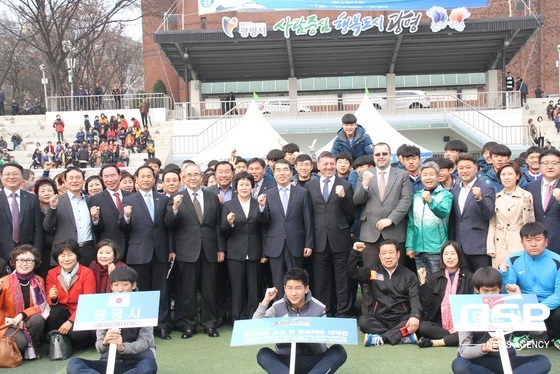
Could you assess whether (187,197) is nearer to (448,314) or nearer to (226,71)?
(448,314)

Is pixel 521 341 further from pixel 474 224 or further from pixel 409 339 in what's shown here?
pixel 474 224

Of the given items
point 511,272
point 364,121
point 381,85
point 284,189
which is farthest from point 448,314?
point 381,85

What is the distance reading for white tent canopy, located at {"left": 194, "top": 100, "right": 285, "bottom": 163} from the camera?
15.5 metres

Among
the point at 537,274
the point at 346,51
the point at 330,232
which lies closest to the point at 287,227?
the point at 330,232

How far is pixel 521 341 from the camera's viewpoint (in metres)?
6.71

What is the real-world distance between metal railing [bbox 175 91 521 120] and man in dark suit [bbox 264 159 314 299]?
17.9 m

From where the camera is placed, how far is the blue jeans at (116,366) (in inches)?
225

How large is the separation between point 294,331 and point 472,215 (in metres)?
3.12

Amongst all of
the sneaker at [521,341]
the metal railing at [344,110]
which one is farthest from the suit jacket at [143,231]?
the metal railing at [344,110]

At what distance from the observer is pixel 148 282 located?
25.8ft

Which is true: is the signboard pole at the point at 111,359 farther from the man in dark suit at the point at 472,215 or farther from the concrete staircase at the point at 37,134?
the concrete staircase at the point at 37,134

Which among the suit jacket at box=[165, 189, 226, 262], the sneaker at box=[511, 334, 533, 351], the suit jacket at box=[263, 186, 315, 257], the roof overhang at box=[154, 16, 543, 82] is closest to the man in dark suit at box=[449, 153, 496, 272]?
the sneaker at box=[511, 334, 533, 351]

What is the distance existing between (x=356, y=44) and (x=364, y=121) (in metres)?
11.6

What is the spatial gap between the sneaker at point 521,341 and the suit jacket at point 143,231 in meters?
4.01
